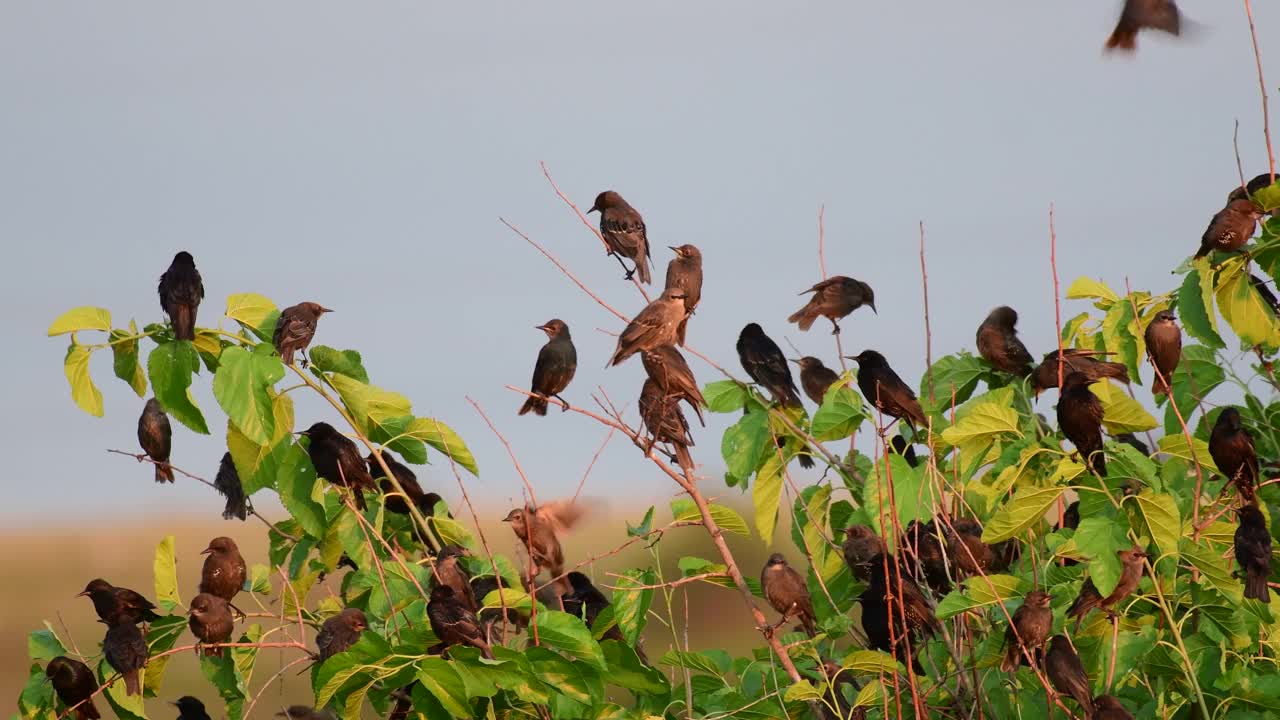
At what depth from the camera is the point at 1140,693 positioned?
228 inches

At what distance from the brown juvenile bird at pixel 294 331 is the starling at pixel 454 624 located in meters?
1.46

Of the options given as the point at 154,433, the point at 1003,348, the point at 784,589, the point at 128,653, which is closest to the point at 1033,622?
the point at 784,589

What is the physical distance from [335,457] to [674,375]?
5.37 ft

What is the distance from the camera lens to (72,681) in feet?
20.4

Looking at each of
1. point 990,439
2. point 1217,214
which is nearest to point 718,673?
point 990,439

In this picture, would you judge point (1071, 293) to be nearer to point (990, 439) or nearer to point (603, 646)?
point (990, 439)

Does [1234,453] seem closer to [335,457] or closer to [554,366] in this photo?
[335,457]

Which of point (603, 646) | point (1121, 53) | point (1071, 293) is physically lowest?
point (603, 646)

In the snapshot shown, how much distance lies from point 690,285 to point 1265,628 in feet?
14.8

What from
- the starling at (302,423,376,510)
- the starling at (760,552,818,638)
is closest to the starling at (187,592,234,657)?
the starling at (302,423,376,510)

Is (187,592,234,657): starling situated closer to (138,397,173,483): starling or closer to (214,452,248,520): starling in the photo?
(214,452,248,520): starling

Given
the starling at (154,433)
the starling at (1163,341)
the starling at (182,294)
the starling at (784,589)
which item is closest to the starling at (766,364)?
the starling at (784,589)

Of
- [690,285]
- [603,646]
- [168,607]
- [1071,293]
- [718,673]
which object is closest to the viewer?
[603,646]

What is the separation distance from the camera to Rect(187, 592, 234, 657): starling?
6.09 meters
